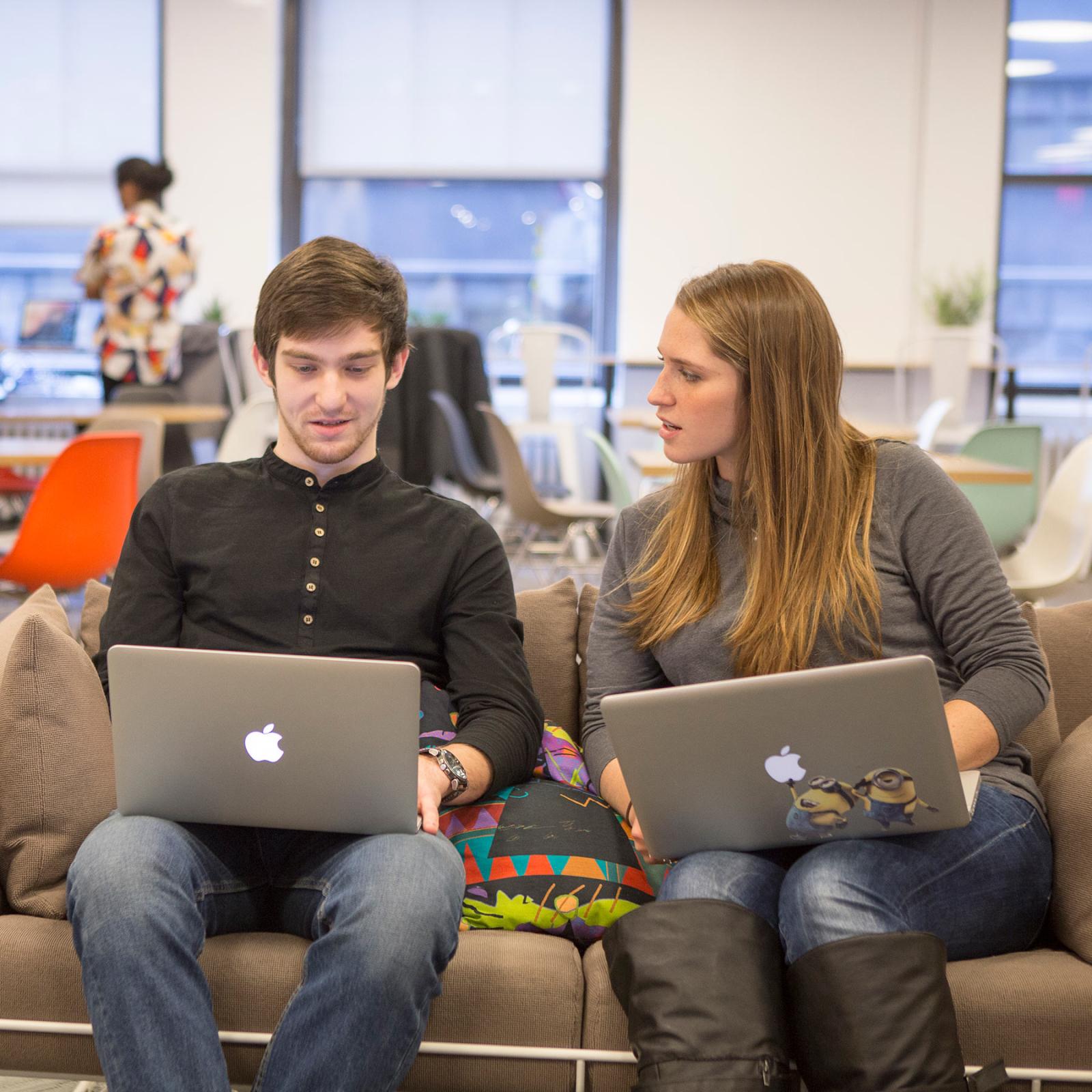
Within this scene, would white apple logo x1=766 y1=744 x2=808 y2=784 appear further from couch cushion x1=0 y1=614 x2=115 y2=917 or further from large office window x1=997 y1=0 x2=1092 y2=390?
large office window x1=997 y1=0 x2=1092 y2=390

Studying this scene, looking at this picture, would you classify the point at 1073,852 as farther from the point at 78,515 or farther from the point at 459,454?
the point at 459,454

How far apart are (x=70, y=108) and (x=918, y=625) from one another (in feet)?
24.3

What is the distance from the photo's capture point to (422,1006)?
131 cm

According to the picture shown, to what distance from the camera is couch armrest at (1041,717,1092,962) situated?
1454 millimetres

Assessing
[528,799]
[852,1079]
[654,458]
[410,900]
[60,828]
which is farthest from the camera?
[654,458]

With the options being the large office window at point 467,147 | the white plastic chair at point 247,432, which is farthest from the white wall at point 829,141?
the white plastic chair at point 247,432

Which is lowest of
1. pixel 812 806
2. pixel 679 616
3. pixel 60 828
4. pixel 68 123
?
pixel 60 828

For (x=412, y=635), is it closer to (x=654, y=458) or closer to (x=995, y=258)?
(x=654, y=458)

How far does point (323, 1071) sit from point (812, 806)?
557 millimetres

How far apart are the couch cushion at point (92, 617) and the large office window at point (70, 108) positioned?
6454mm

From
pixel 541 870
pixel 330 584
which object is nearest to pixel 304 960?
pixel 541 870

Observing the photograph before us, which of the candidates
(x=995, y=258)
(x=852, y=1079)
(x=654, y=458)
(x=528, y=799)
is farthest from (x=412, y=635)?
(x=995, y=258)

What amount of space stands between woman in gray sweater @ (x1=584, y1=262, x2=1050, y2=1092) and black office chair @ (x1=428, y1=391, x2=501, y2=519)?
134 inches

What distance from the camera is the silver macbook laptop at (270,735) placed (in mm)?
1251
